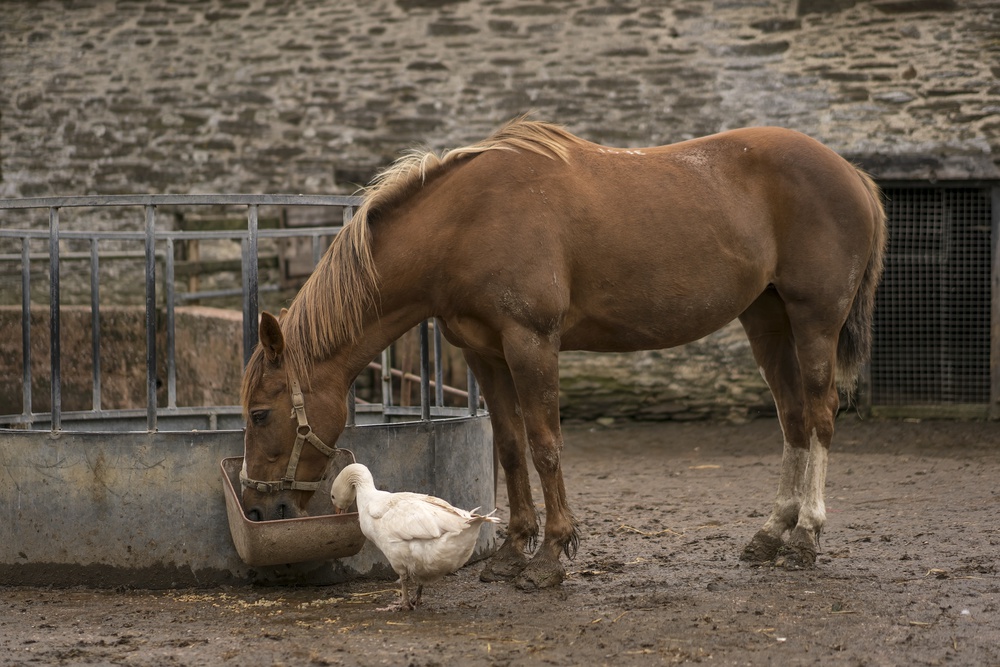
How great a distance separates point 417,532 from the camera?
428 centimetres

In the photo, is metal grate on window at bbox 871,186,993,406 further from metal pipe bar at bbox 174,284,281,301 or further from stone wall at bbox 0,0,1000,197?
metal pipe bar at bbox 174,284,281,301

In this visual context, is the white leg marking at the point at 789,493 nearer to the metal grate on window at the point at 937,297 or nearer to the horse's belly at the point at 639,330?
the horse's belly at the point at 639,330

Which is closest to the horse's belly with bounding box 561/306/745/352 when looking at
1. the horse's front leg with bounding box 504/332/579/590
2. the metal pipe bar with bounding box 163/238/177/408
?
the horse's front leg with bounding box 504/332/579/590

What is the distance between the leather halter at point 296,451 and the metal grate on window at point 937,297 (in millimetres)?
7497

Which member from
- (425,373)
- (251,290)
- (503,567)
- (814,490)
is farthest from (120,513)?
(814,490)

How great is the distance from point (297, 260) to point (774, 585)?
281 inches

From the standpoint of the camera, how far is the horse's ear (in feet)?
14.6

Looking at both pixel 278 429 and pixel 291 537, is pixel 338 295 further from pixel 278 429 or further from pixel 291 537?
pixel 291 537

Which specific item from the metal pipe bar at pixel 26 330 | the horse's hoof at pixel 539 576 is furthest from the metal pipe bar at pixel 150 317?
the horse's hoof at pixel 539 576

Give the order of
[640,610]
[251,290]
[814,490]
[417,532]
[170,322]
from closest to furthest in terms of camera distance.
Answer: [417,532] < [640,610] < [251,290] < [814,490] < [170,322]

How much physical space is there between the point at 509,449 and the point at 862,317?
191cm

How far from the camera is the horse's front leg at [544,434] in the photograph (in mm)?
4680

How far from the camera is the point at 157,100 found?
11250mm

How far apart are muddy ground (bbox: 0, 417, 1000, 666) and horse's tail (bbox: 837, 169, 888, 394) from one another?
36.3 inches
